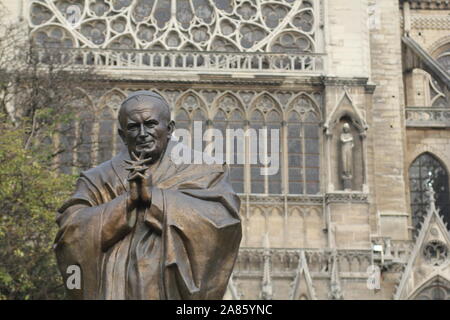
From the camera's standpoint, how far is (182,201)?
4.07 metres

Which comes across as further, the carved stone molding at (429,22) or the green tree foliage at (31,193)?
the carved stone molding at (429,22)

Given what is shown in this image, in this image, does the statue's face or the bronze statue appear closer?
the bronze statue

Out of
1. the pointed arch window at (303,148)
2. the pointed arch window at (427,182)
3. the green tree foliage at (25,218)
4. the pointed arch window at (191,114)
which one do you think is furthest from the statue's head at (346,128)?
the green tree foliage at (25,218)

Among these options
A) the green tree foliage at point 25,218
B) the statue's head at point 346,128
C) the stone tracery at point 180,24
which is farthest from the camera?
the stone tracery at point 180,24

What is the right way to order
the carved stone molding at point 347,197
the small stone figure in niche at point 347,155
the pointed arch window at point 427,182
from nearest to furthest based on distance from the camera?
the carved stone molding at point 347,197 < the small stone figure in niche at point 347,155 < the pointed arch window at point 427,182

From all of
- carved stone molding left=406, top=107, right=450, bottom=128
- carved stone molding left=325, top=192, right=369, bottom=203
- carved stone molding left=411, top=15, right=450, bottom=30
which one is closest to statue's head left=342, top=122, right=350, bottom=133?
carved stone molding left=325, top=192, right=369, bottom=203

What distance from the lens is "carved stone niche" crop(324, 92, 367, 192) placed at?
80.9 ft

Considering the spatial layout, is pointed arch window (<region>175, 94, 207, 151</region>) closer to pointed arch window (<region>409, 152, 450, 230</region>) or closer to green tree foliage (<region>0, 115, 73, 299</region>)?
pointed arch window (<region>409, 152, 450, 230</region>)

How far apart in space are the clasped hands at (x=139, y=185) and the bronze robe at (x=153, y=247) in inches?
1.4

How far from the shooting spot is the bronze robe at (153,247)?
397cm

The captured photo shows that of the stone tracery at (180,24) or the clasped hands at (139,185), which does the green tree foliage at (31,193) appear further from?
the clasped hands at (139,185)

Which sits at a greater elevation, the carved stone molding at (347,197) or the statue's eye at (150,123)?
the carved stone molding at (347,197)

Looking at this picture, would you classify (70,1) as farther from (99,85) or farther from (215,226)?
(215,226)

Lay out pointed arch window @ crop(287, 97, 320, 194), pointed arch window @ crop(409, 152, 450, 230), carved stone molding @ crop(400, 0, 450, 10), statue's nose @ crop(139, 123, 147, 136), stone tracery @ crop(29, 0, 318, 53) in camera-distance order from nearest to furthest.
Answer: statue's nose @ crop(139, 123, 147, 136) → pointed arch window @ crop(287, 97, 320, 194) → stone tracery @ crop(29, 0, 318, 53) → pointed arch window @ crop(409, 152, 450, 230) → carved stone molding @ crop(400, 0, 450, 10)
